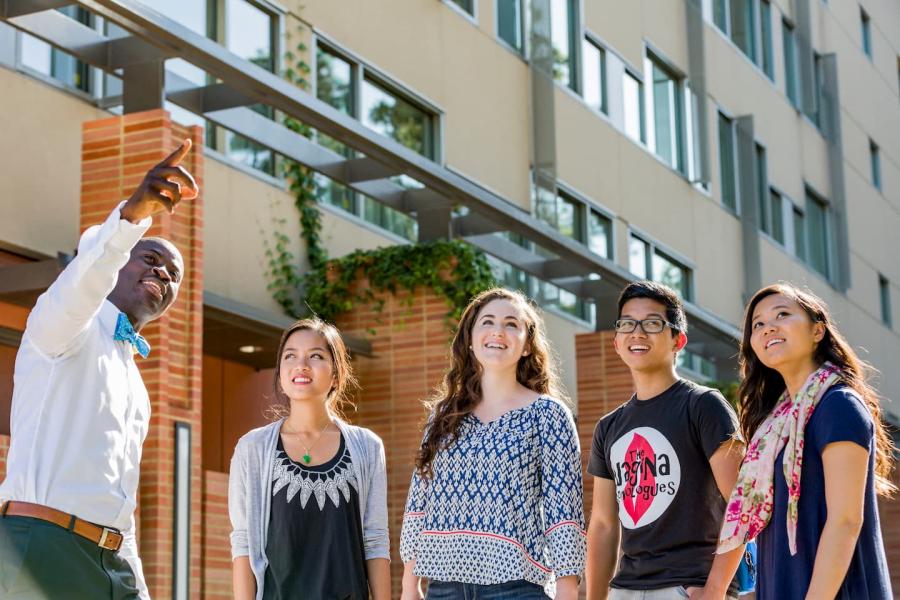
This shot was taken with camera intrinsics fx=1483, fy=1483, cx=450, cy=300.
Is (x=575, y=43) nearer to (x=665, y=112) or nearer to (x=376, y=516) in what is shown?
(x=665, y=112)

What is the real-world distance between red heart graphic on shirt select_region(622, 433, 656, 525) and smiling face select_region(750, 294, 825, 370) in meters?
0.67

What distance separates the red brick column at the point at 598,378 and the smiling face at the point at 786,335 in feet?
40.2

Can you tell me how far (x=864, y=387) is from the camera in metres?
4.99

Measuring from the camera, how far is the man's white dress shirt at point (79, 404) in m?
4.68

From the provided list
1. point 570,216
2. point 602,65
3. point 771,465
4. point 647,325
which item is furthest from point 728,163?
point 771,465

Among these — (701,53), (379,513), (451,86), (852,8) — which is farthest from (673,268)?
(379,513)

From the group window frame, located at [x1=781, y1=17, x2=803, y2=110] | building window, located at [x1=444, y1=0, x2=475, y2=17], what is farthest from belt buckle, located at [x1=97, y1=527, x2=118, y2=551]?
window frame, located at [x1=781, y1=17, x2=803, y2=110]

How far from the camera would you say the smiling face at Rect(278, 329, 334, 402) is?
5.96m

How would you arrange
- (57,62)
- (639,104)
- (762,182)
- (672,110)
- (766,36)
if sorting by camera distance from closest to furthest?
(57,62), (639,104), (672,110), (762,182), (766,36)

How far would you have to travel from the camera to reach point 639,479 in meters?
5.65

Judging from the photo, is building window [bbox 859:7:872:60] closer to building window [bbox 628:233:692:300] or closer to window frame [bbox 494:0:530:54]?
building window [bbox 628:233:692:300]

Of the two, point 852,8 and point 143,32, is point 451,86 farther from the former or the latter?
point 852,8

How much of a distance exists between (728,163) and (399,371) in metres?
13.6

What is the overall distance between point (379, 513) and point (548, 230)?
361 inches
